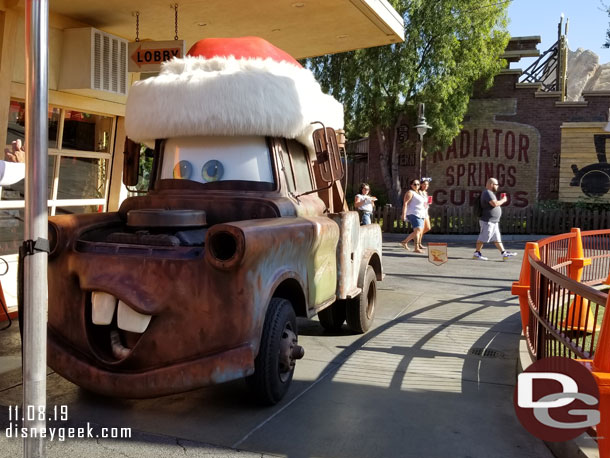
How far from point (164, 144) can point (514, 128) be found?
68.5 feet

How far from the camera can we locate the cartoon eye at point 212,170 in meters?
4.91

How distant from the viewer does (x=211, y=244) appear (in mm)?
3654

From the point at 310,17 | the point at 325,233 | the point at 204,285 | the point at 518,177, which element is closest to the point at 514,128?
the point at 518,177

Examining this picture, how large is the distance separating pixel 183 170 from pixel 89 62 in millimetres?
3278

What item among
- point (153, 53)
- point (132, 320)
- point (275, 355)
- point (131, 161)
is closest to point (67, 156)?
point (153, 53)

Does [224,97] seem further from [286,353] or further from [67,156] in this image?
[67,156]

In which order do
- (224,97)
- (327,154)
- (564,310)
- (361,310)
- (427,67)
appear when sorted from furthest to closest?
(427,67) < (361,310) < (564,310) < (327,154) < (224,97)

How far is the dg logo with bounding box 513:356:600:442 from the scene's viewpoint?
303 centimetres

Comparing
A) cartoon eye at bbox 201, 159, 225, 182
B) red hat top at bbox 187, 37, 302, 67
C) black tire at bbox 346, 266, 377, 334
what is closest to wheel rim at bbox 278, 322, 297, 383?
cartoon eye at bbox 201, 159, 225, 182

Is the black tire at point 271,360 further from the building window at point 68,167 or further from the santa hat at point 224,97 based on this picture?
the building window at point 68,167

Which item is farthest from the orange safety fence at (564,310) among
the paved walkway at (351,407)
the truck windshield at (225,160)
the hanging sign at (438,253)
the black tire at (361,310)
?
the hanging sign at (438,253)

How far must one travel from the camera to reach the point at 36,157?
7.82 ft

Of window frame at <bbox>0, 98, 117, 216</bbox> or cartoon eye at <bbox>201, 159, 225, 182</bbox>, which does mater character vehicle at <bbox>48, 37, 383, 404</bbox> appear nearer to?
cartoon eye at <bbox>201, 159, 225, 182</bbox>

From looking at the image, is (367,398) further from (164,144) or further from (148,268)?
(164,144)
